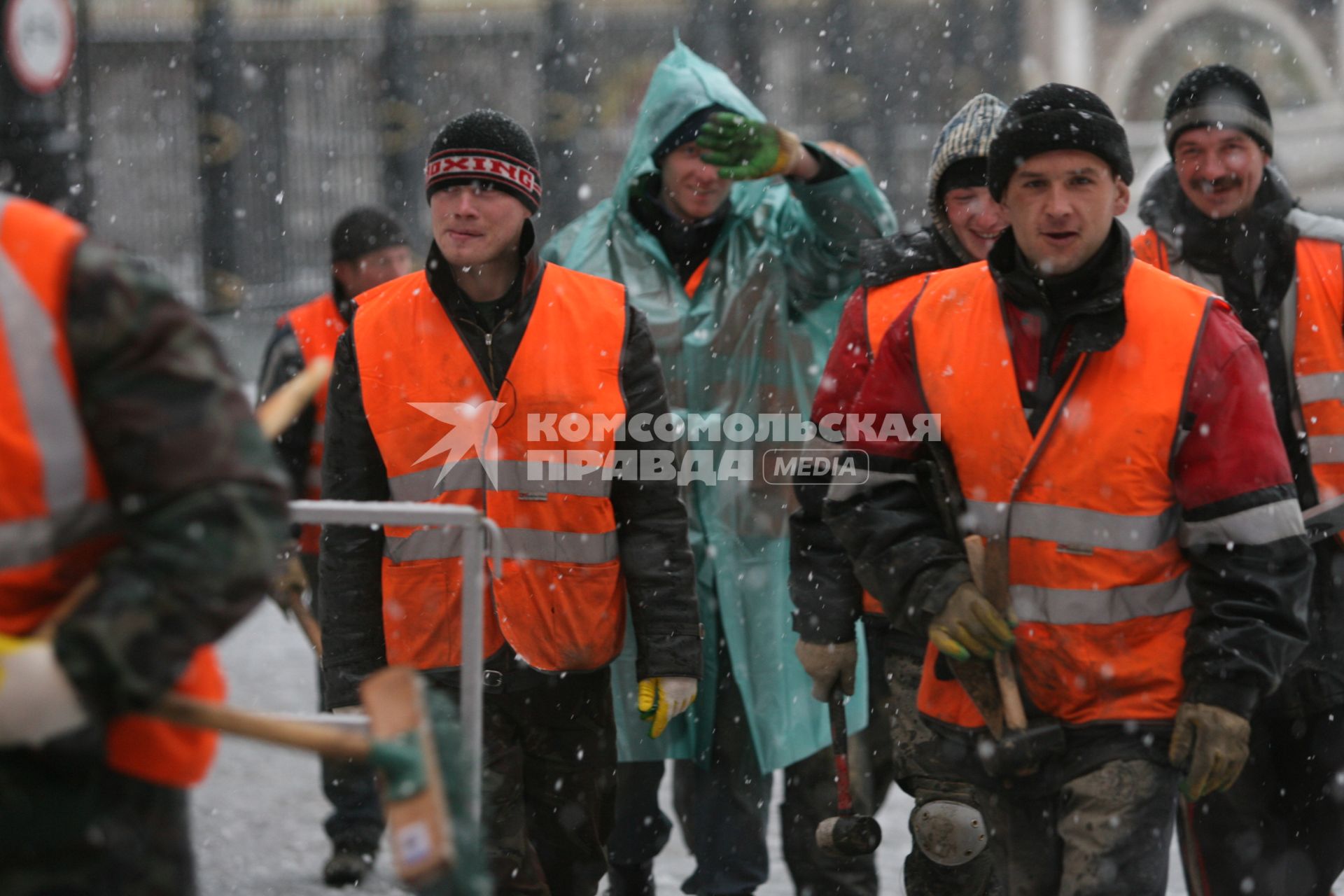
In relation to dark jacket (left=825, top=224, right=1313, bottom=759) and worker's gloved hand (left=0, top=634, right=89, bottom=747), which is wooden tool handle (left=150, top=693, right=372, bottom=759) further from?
dark jacket (left=825, top=224, right=1313, bottom=759)

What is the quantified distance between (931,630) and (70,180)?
441 cm

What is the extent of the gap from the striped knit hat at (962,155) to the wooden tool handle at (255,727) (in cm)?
279

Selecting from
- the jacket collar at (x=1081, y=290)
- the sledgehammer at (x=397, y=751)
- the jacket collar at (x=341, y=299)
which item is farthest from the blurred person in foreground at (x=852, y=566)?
the jacket collar at (x=341, y=299)

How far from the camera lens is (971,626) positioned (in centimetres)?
332

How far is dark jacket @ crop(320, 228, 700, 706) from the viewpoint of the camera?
13.2 feet

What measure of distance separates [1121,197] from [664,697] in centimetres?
150

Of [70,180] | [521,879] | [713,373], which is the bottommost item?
[521,879]

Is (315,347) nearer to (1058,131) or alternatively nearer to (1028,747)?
(1058,131)

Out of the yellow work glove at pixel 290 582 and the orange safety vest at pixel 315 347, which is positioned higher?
the orange safety vest at pixel 315 347

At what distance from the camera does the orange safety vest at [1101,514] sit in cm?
326

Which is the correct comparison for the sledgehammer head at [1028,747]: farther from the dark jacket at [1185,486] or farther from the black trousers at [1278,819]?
the black trousers at [1278,819]

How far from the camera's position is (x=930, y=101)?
2125 centimetres

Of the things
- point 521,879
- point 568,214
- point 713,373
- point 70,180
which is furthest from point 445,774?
point 568,214

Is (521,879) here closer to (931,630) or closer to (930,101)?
(931,630)
